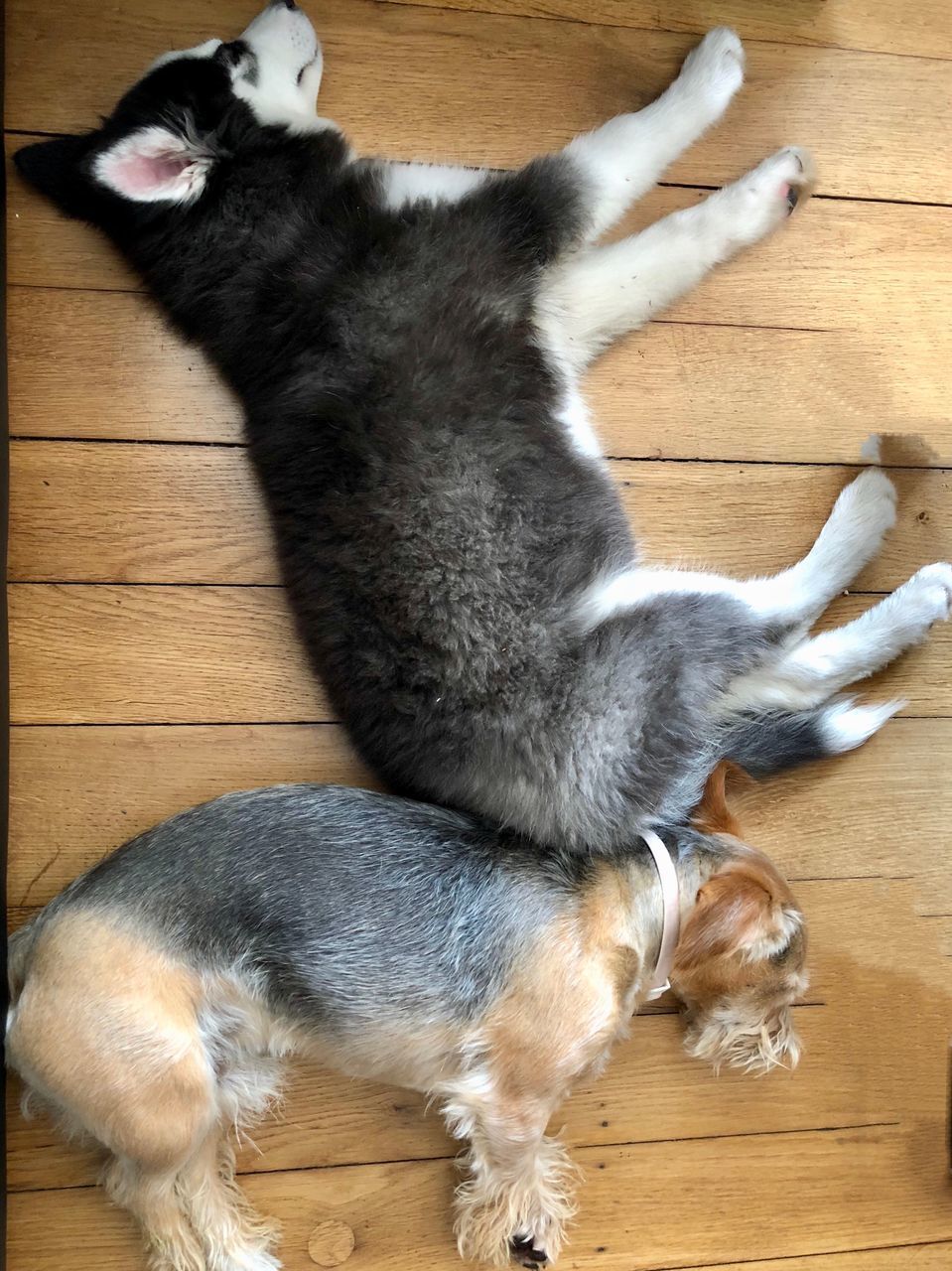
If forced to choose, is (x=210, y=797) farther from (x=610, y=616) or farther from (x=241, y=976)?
(x=610, y=616)

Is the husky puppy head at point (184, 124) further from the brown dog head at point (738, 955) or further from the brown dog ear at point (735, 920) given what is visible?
the brown dog ear at point (735, 920)

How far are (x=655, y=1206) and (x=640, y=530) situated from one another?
1671 mm

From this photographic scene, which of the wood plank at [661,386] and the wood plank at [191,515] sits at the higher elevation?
the wood plank at [661,386]

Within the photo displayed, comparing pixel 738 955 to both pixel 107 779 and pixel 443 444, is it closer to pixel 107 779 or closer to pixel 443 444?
pixel 443 444

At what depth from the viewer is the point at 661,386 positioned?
2492mm

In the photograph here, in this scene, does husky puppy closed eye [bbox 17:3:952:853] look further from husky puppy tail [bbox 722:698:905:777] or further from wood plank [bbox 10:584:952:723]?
wood plank [bbox 10:584:952:723]

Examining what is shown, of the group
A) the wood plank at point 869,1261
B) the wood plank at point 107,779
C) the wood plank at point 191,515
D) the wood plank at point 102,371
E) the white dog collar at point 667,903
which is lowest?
the wood plank at point 869,1261

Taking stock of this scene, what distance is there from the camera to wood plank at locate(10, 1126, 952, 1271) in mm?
2285

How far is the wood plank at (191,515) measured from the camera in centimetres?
234

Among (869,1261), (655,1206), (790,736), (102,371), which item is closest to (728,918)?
(790,736)

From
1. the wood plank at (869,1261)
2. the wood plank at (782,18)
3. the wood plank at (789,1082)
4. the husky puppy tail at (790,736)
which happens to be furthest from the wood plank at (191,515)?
the wood plank at (869,1261)

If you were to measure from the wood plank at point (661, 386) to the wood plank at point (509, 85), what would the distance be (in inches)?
16.1

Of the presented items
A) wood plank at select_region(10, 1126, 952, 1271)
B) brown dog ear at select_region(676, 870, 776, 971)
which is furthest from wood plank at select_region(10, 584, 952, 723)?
wood plank at select_region(10, 1126, 952, 1271)

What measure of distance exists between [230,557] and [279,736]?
0.45m
